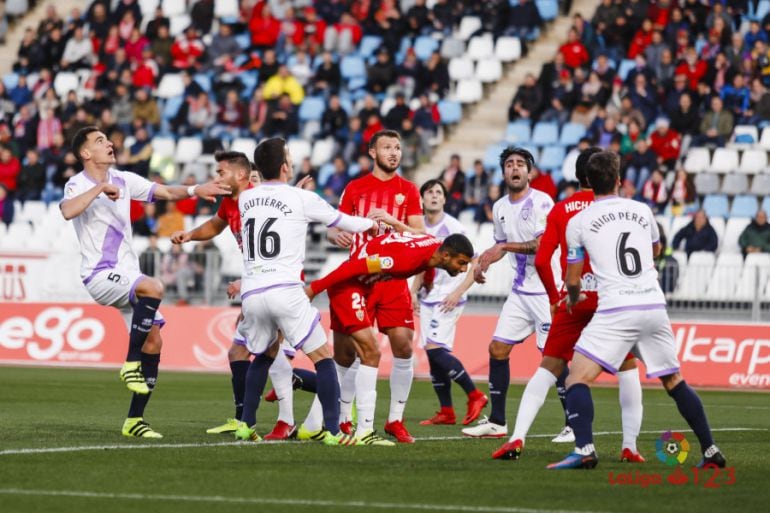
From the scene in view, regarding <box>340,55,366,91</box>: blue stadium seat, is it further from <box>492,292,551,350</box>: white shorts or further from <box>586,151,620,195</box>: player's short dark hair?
<box>586,151,620,195</box>: player's short dark hair

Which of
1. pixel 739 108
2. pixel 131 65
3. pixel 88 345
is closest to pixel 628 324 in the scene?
pixel 88 345

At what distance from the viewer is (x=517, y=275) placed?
1399cm

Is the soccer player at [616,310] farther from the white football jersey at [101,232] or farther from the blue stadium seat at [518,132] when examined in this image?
the blue stadium seat at [518,132]

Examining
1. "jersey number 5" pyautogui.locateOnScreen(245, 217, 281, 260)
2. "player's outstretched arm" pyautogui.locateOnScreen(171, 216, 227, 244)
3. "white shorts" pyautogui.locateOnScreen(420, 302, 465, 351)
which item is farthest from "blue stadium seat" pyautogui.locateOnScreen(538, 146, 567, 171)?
"jersey number 5" pyautogui.locateOnScreen(245, 217, 281, 260)

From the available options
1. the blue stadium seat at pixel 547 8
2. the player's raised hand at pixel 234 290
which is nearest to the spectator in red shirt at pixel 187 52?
the blue stadium seat at pixel 547 8

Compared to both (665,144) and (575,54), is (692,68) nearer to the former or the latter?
(665,144)

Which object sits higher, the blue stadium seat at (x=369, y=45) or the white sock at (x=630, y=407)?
the blue stadium seat at (x=369, y=45)

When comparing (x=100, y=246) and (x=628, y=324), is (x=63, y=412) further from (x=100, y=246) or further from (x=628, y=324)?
(x=628, y=324)

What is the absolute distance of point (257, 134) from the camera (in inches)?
1209

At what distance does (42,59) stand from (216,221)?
24194 mm

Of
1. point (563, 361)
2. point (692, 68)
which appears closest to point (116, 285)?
point (563, 361)

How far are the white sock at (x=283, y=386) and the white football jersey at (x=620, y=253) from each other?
337 cm

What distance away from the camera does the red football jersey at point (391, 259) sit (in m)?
11.4

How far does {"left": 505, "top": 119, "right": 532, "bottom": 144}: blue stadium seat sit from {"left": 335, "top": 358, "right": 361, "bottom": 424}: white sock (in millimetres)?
16849
